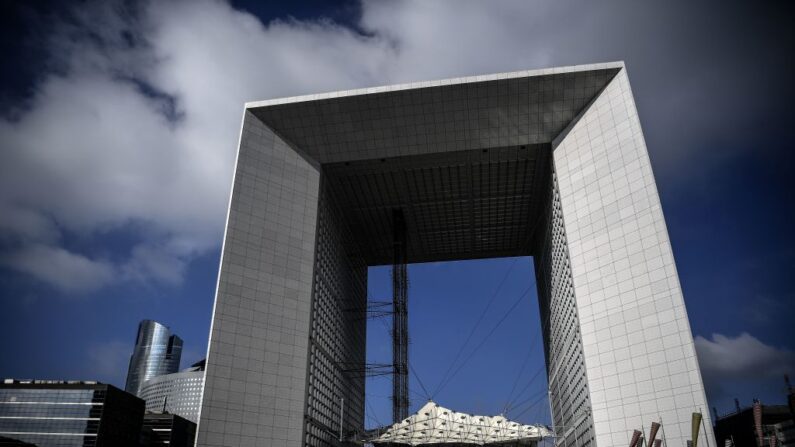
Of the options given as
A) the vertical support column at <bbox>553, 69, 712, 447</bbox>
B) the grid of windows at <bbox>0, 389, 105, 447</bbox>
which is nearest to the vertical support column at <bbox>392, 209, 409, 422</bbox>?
the vertical support column at <bbox>553, 69, 712, 447</bbox>

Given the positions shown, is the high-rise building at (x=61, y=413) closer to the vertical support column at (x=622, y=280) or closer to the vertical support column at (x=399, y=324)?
the vertical support column at (x=399, y=324)

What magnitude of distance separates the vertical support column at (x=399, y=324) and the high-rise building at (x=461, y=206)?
378cm

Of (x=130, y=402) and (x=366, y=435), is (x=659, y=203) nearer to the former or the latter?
(x=366, y=435)

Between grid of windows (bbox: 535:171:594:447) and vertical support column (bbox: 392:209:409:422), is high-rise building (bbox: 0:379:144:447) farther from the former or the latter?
grid of windows (bbox: 535:171:594:447)

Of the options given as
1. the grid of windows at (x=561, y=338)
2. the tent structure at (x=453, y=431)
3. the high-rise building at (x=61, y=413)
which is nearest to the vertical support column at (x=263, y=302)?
the tent structure at (x=453, y=431)

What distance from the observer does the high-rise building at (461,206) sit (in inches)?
1345

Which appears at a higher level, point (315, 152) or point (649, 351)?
point (315, 152)

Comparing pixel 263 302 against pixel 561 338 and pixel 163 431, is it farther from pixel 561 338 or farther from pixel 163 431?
pixel 163 431

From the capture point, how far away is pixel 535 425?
45.7m

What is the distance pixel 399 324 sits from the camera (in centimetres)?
5475

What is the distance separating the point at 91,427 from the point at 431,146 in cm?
9638

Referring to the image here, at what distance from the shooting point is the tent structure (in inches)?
1799

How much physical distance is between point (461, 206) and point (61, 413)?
9464 centimetres

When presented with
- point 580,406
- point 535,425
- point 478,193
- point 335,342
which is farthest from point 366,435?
point 478,193
